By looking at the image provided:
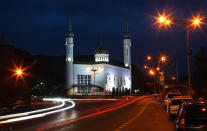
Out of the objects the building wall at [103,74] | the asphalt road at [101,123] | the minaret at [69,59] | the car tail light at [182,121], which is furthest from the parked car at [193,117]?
the minaret at [69,59]

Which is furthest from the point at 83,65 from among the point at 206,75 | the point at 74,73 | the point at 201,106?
the point at 201,106

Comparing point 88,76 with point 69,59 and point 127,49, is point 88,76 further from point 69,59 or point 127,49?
point 127,49

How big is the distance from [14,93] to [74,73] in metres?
86.3

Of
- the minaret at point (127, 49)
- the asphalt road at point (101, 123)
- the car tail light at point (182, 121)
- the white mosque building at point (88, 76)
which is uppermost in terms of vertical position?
the minaret at point (127, 49)

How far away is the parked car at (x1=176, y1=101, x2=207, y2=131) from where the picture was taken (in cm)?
959

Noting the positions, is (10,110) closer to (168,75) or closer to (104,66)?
(168,75)

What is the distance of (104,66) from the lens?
118 metres

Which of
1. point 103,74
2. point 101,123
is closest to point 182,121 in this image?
point 101,123

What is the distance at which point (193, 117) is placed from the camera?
32.3 feet

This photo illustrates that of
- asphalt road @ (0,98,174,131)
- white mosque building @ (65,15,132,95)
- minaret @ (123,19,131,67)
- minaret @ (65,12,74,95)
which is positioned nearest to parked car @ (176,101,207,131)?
asphalt road @ (0,98,174,131)

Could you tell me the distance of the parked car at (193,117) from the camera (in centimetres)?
959

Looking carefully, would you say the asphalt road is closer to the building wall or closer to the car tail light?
the car tail light

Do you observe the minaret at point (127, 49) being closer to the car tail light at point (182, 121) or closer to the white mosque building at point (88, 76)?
the white mosque building at point (88, 76)

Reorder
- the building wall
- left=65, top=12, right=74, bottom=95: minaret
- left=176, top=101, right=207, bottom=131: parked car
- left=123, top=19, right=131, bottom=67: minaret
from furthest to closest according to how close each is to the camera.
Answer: left=123, top=19, right=131, bottom=67: minaret, the building wall, left=65, top=12, right=74, bottom=95: minaret, left=176, top=101, right=207, bottom=131: parked car
